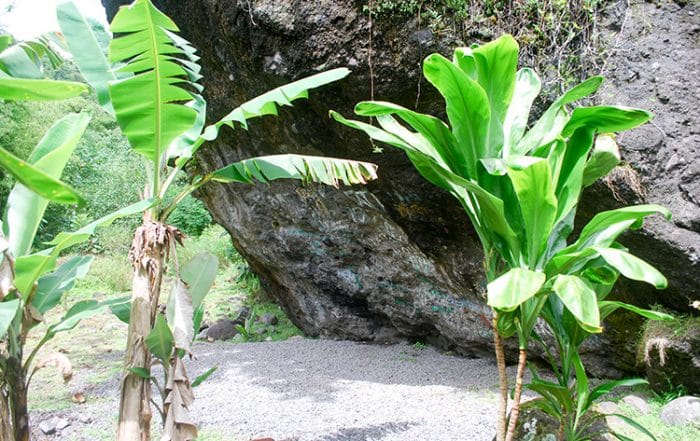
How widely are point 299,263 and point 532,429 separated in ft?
11.7

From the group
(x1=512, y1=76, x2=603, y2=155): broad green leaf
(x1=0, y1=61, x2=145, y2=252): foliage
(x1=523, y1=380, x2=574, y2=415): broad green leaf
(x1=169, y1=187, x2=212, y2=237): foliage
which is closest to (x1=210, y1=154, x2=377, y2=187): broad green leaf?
(x1=512, y1=76, x2=603, y2=155): broad green leaf

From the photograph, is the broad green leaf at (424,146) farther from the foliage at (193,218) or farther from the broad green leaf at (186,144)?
the foliage at (193,218)

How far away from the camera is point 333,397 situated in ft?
13.2

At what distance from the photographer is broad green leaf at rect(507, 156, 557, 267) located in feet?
5.88

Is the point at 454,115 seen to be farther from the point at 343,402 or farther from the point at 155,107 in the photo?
the point at 343,402

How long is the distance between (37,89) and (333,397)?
11.0ft

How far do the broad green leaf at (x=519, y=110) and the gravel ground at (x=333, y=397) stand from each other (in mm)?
1897

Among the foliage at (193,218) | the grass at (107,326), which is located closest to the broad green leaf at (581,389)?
the grass at (107,326)

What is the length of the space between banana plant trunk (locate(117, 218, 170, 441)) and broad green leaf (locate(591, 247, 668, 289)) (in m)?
1.88

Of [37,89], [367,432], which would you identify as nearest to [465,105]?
[37,89]

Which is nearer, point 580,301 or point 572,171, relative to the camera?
point 580,301

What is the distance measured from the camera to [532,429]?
262cm

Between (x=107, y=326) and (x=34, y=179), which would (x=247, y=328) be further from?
(x=34, y=179)

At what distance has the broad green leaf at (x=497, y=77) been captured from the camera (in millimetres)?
2043
